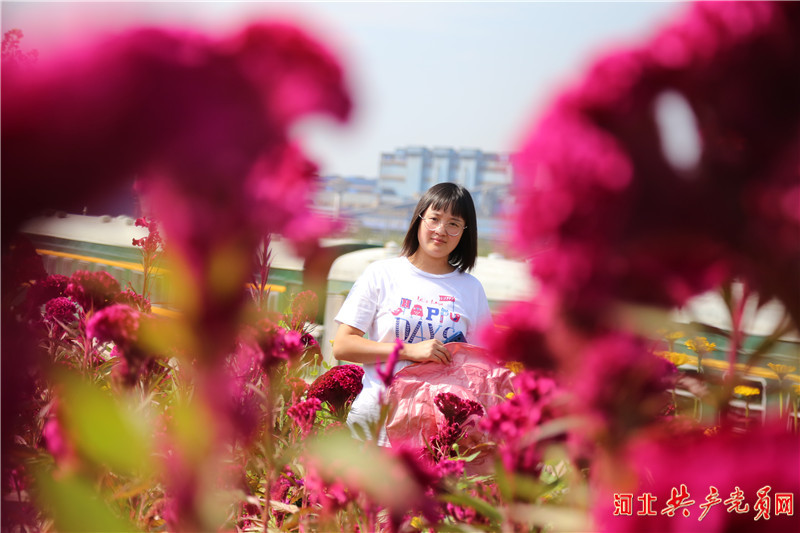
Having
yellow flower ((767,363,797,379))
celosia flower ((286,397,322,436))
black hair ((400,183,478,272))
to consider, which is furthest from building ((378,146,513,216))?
yellow flower ((767,363,797,379))

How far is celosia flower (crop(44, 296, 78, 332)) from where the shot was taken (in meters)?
1.66

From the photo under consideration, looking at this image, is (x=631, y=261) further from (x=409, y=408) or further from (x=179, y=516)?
(x=409, y=408)

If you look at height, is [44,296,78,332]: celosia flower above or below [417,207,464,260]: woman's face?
below

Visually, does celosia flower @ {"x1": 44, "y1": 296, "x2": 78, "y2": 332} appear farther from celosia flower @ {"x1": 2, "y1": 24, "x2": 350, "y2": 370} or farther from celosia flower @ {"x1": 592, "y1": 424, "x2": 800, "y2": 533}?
celosia flower @ {"x1": 592, "y1": 424, "x2": 800, "y2": 533}

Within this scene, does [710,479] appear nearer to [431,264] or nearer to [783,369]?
[783,369]

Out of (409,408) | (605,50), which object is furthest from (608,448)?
(409,408)

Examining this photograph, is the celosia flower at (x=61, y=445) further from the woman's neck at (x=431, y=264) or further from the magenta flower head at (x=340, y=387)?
the woman's neck at (x=431, y=264)

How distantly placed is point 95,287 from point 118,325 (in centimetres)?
48

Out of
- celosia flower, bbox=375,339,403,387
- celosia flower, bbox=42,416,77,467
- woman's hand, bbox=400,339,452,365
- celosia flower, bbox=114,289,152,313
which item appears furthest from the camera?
woman's hand, bbox=400,339,452,365

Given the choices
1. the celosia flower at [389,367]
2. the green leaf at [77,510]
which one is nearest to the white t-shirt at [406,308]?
the celosia flower at [389,367]

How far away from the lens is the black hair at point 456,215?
1.97 metres

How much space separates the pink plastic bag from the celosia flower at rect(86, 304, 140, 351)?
0.94 meters

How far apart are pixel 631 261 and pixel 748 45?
155 mm

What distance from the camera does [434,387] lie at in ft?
5.24
